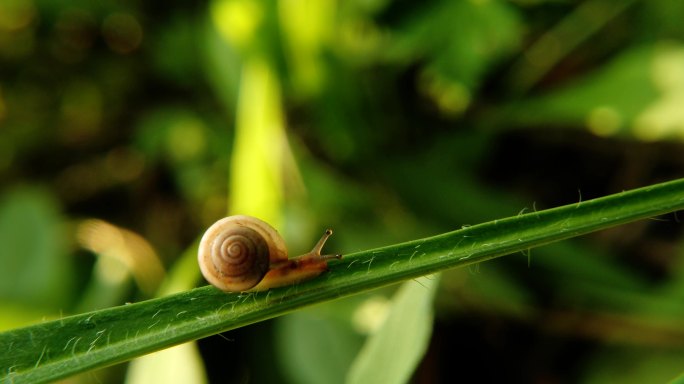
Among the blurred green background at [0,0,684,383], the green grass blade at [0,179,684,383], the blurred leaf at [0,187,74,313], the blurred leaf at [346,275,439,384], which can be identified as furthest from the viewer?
the blurred leaf at [0,187,74,313]

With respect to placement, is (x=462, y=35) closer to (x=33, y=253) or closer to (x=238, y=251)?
(x=238, y=251)

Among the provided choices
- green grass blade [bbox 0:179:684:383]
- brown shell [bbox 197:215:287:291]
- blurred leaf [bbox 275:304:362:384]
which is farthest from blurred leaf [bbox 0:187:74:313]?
green grass blade [bbox 0:179:684:383]

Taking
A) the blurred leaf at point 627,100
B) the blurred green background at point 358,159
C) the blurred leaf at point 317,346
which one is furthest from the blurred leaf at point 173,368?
the blurred leaf at point 627,100

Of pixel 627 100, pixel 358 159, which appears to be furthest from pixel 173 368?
pixel 627 100

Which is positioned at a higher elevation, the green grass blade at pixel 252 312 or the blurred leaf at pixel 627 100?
the blurred leaf at pixel 627 100

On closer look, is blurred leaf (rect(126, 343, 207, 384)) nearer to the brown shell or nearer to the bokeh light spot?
the brown shell

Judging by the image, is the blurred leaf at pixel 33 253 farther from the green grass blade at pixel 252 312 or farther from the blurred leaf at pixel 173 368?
the green grass blade at pixel 252 312
